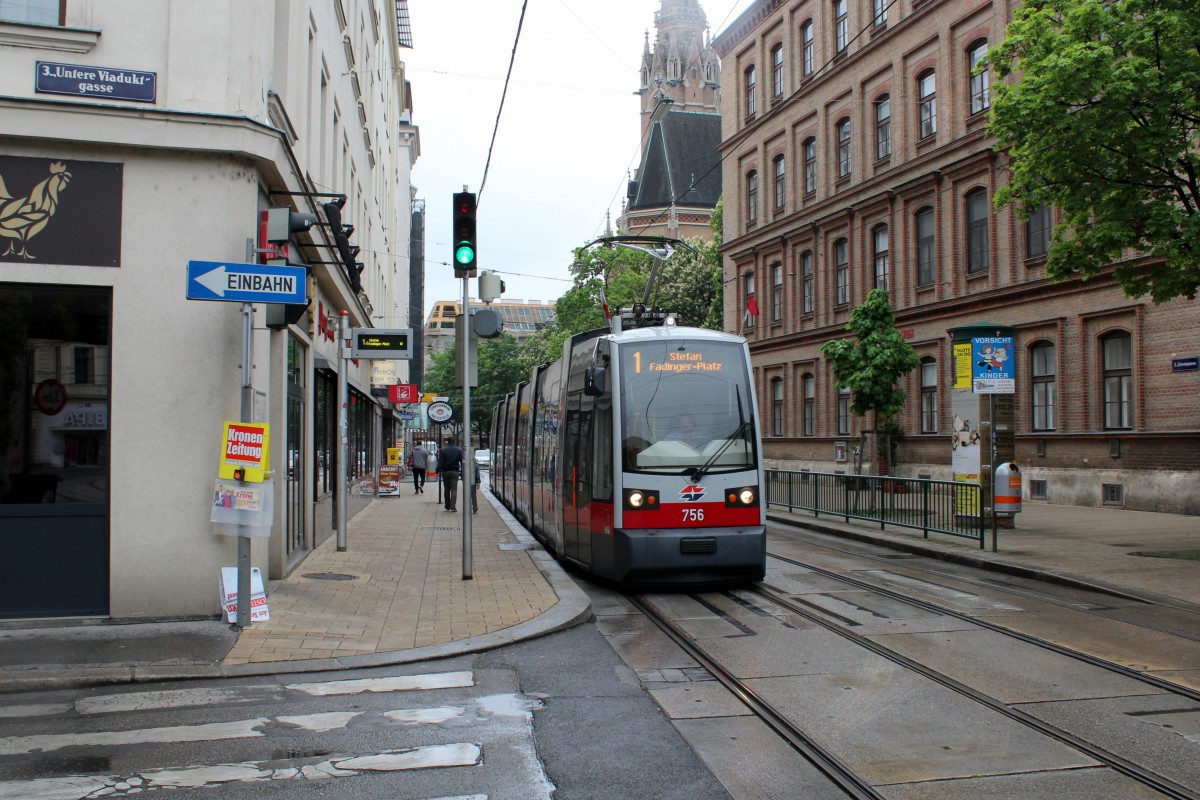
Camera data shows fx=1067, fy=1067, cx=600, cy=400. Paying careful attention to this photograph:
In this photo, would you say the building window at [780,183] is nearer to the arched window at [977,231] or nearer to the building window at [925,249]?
the building window at [925,249]

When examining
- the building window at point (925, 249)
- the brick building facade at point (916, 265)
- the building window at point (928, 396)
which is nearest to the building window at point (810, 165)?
the brick building facade at point (916, 265)

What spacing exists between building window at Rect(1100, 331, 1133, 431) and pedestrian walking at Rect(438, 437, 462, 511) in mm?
14697

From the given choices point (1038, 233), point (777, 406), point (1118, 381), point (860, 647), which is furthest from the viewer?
point (777, 406)

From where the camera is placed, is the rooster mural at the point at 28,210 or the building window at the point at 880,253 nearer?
the rooster mural at the point at 28,210

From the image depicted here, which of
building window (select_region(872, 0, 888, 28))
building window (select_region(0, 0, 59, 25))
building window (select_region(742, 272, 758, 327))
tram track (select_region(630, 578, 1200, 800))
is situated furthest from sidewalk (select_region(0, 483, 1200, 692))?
building window (select_region(742, 272, 758, 327))

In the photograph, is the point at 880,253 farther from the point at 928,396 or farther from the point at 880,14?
the point at 880,14

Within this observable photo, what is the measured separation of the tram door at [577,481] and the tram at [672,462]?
7 centimetres

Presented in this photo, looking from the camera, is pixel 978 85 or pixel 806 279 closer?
pixel 978 85

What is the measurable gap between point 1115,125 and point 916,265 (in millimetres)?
18380

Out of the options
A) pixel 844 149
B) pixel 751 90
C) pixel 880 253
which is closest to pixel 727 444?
pixel 880 253

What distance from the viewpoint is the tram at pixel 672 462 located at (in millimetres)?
11383

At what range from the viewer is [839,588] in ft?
38.8

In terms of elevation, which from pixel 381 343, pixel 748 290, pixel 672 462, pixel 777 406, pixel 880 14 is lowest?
pixel 672 462

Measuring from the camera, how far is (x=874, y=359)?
2470 cm
